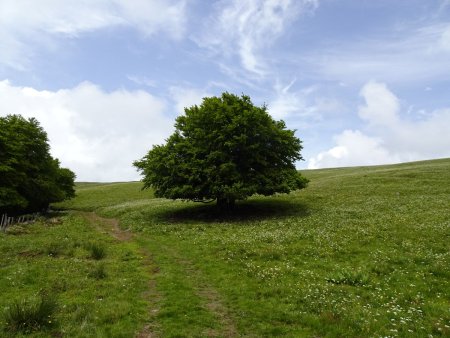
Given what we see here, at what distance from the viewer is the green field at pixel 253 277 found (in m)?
13.2

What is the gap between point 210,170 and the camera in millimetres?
41812

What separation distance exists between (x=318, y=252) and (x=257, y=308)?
10.4m

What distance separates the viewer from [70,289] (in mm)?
17219

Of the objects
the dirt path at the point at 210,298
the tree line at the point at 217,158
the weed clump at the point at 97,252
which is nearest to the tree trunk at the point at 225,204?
the tree line at the point at 217,158

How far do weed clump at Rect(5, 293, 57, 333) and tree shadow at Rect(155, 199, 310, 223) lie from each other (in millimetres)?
29190

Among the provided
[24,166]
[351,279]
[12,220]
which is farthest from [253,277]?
[24,166]

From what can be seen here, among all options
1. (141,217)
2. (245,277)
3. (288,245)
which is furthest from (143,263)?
(141,217)

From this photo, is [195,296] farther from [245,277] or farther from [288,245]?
[288,245]

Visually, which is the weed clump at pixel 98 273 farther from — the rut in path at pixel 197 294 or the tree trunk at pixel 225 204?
the tree trunk at pixel 225 204

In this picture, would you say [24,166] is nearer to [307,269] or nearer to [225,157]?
[225,157]

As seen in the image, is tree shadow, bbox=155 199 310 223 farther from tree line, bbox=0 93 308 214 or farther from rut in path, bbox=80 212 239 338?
rut in path, bbox=80 212 239 338

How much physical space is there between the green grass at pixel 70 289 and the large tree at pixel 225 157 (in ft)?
48.8

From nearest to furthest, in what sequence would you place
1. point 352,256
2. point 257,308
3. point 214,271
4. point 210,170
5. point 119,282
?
point 257,308
point 119,282
point 214,271
point 352,256
point 210,170

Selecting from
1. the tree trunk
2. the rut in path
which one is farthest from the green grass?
the tree trunk
